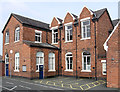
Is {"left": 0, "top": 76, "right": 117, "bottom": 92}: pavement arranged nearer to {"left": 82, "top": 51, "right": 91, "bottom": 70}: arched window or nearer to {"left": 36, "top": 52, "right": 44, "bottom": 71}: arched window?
{"left": 82, "top": 51, "right": 91, "bottom": 70}: arched window

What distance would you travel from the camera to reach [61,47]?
2327 centimetres

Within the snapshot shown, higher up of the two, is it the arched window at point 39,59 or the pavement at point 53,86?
the arched window at point 39,59

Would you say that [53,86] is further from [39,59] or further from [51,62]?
[51,62]

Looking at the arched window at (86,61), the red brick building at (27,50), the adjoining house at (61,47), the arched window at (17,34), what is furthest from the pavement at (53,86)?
the arched window at (17,34)

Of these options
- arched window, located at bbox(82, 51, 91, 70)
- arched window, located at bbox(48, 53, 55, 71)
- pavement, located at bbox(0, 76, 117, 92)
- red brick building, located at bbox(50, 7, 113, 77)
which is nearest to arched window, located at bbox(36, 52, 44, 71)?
arched window, located at bbox(48, 53, 55, 71)

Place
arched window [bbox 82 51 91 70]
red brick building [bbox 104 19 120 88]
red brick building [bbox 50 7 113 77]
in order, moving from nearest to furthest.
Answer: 1. red brick building [bbox 104 19 120 88]
2. red brick building [bbox 50 7 113 77]
3. arched window [bbox 82 51 91 70]

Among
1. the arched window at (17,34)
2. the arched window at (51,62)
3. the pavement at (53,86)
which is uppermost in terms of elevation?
the arched window at (17,34)

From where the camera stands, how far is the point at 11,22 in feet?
79.2

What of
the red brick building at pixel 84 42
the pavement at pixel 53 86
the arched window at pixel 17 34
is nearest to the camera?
the pavement at pixel 53 86

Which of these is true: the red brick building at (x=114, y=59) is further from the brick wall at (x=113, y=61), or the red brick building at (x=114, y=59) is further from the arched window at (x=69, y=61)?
the arched window at (x=69, y=61)

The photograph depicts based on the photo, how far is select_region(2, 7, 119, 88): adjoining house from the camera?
63.3 feet

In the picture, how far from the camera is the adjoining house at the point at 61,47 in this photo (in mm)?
19281

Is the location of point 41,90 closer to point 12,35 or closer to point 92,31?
point 92,31

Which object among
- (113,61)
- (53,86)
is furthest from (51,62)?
(113,61)
